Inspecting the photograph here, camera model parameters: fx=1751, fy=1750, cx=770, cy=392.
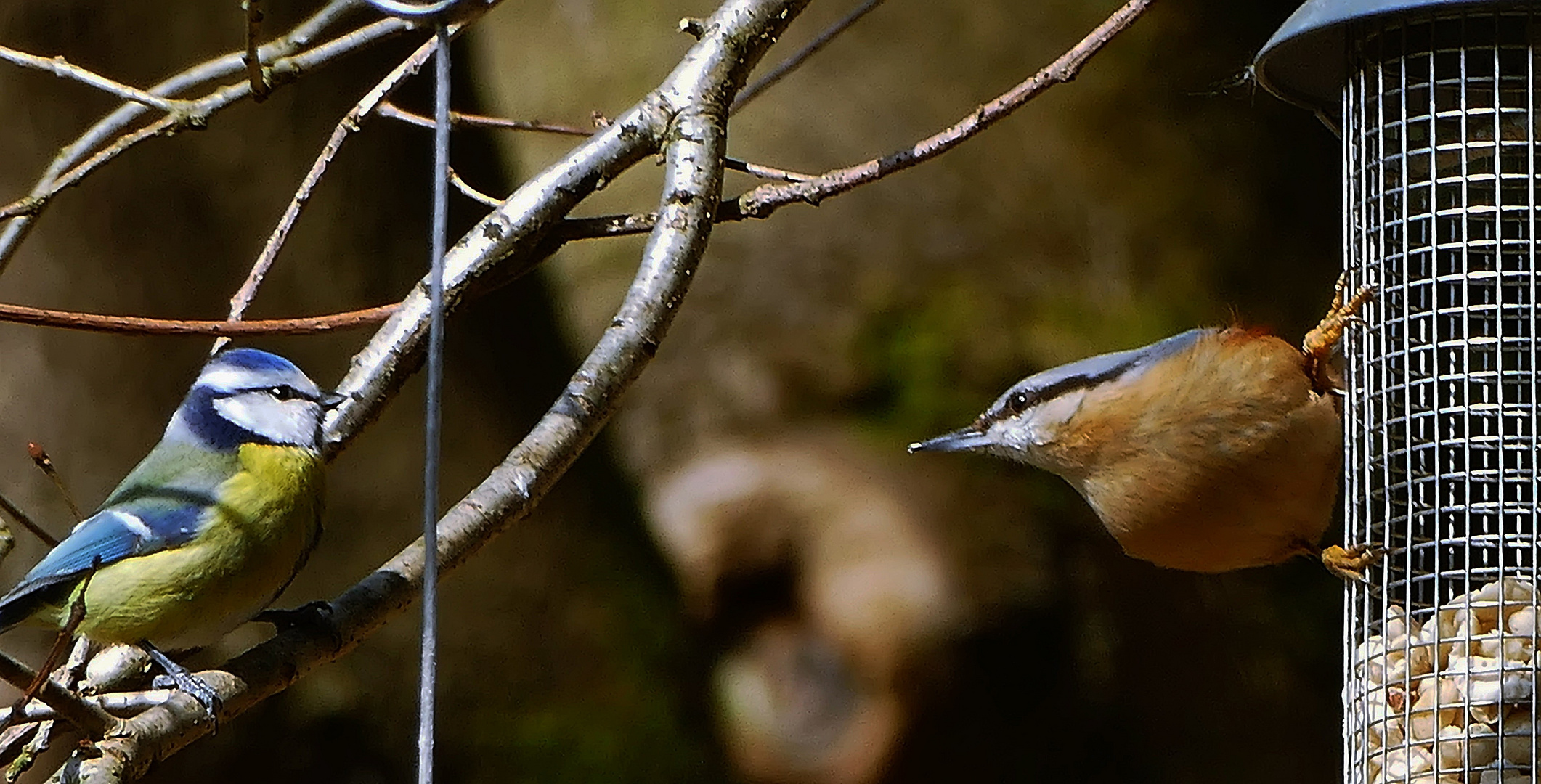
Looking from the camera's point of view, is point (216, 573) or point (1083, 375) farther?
point (1083, 375)

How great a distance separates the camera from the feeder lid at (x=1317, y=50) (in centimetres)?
246

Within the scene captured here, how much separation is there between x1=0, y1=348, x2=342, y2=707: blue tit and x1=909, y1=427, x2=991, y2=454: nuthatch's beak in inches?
48.9

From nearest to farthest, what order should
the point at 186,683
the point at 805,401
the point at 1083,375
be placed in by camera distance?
the point at 186,683 → the point at 1083,375 → the point at 805,401

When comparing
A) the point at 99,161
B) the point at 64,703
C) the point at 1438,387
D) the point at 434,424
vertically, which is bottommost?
the point at 64,703

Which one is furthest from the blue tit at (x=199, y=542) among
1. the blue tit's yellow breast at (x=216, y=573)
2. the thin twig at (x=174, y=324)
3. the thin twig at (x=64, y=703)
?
the thin twig at (x=64, y=703)

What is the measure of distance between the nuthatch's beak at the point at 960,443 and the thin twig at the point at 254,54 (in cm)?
155

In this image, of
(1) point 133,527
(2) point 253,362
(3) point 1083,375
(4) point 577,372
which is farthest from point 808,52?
(1) point 133,527

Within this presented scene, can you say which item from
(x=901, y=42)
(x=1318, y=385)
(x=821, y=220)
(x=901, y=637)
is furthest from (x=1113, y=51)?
(x=1318, y=385)

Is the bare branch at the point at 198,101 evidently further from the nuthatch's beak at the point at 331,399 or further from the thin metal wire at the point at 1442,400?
the thin metal wire at the point at 1442,400

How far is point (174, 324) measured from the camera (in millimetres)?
2297

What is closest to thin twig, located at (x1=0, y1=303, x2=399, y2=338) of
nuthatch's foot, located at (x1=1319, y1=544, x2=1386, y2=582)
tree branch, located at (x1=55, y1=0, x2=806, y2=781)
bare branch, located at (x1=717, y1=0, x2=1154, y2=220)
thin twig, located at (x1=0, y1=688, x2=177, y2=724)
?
tree branch, located at (x1=55, y1=0, x2=806, y2=781)

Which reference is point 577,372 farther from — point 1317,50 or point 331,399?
point 1317,50

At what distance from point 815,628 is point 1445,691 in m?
3.16

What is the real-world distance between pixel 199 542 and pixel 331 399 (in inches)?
13.1
